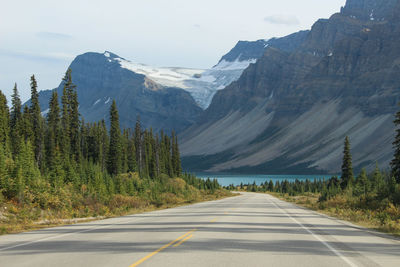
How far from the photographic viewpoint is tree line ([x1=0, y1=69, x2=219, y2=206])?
30.2 m

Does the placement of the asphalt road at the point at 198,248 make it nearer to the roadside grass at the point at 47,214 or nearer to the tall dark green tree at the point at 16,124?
the roadside grass at the point at 47,214

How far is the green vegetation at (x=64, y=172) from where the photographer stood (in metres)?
27.7

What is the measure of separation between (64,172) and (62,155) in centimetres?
1611

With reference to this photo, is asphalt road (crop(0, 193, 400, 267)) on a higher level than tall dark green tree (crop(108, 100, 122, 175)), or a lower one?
A: lower

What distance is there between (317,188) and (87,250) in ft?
398

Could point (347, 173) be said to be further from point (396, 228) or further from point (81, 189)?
point (396, 228)

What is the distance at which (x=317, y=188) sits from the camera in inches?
5069

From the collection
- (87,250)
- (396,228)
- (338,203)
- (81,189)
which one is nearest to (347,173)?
(338,203)

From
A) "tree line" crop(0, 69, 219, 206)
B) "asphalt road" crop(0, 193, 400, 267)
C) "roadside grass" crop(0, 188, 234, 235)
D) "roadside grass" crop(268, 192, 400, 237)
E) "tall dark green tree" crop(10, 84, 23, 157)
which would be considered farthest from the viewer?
"tall dark green tree" crop(10, 84, 23, 157)

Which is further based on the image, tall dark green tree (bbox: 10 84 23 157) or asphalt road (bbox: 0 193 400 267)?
tall dark green tree (bbox: 10 84 23 157)

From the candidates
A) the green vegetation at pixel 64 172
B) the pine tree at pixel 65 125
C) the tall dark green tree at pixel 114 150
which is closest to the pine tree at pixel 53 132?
the green vegetation at pixel 64 172

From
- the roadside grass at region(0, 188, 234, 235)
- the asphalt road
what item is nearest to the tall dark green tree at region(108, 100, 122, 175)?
the roadside grass at region(0, 188, 234, 235)

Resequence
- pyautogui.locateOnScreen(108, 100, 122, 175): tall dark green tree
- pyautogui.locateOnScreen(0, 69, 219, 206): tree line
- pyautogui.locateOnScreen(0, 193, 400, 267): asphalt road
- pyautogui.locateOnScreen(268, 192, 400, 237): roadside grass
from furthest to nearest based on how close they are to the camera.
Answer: pyautogui.locateOnScreen(108, 100, 122, 175): tall dark green tree → pyautogui.locateOnScreen(0, 69, 219, 206): tree line → pyautogui.locateOnScreen(268, 192, 400, 237): roadside grass → pyautogui.locateOnScreen(0, 193, 400, 267): asphalt road

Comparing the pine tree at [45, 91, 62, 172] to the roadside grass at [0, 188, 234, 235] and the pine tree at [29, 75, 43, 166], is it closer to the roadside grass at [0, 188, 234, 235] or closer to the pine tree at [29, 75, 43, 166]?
the pine tree at [29, 75, 43, 166]
